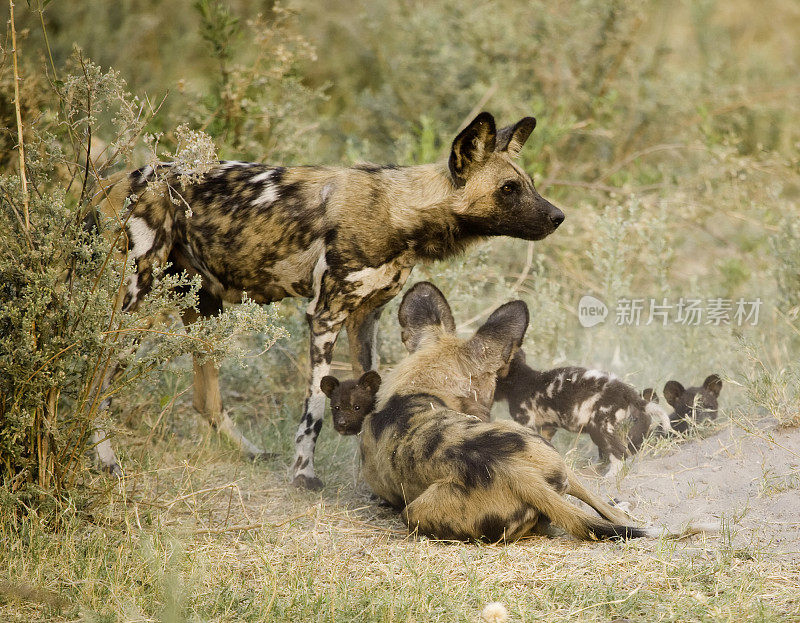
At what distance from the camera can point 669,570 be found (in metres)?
3.14

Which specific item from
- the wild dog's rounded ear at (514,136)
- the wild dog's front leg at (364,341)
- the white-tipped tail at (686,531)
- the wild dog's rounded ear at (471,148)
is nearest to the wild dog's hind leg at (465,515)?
the white-tipped tail at (686,531)

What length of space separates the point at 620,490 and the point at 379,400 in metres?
1.22

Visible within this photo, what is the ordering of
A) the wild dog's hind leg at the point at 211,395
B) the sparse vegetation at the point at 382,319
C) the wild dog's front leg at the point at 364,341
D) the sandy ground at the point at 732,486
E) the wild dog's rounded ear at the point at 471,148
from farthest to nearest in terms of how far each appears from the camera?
the wild dog's hind leg at the point at 211,395
the wild dog's front leg at the point at 364,341
the wild dog's rounded ear at the point at 471,148
the sandy ground at the point at 732,486
the sparse vegetation at the point at 382,319

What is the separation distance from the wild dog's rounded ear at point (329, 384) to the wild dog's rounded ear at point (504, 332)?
754 millimetres

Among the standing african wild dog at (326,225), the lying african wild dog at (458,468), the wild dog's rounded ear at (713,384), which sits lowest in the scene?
the lying african wild dog at (458,468)

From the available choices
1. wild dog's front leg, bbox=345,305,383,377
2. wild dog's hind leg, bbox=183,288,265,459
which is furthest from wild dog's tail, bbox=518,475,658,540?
wild dog's hind leg, bbox=183,288,265,459

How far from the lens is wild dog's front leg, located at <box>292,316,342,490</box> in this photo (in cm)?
463

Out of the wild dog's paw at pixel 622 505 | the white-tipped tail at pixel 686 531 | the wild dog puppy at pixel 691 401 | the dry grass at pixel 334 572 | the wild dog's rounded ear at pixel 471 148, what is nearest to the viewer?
the dry grass at pixel 334 572

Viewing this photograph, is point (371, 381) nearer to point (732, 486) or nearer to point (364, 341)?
point (364, 341)

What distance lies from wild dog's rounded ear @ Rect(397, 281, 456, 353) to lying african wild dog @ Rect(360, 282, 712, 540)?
23 cm

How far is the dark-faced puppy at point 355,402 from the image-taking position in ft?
14.8

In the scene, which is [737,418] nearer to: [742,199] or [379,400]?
[379,400]

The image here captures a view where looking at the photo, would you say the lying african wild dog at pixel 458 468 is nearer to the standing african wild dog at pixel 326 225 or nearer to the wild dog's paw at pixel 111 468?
Answer: the standing african wild dog at pixel 326 225

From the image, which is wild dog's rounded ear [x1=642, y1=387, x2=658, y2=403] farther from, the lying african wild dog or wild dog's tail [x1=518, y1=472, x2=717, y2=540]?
wild dog's tail [x1=518, y1=472, x2=717, y2=540]
